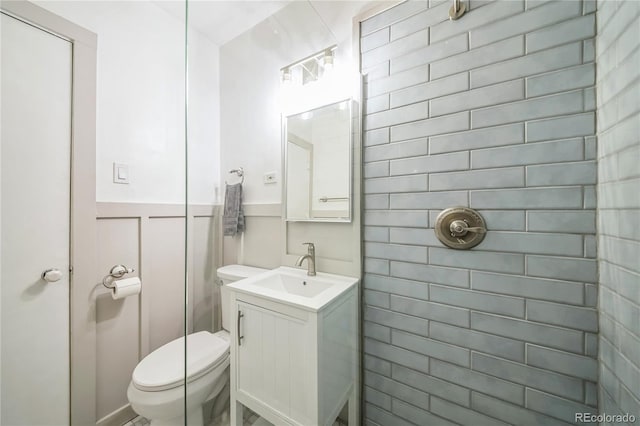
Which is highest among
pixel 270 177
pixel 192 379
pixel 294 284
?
pixel 270 177

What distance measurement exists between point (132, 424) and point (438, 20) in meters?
2.65

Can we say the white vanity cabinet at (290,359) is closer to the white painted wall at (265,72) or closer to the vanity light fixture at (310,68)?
the white painted wall at (265,72)

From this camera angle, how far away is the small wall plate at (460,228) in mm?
878

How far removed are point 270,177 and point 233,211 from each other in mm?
248

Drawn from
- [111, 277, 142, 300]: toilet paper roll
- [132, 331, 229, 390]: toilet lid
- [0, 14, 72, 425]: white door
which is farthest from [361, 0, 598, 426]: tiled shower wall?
[0, 14, 72, 425]: white door

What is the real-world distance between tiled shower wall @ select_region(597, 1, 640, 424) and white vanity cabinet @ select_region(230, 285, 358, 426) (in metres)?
0.83

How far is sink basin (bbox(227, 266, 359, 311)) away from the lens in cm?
94

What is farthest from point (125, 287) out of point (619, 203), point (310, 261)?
point (619, 203)

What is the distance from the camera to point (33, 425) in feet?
3.37

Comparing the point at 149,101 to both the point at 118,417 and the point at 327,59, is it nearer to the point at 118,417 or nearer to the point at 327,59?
the point at 327,59

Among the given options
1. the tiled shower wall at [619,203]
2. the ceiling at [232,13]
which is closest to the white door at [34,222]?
the ceiling at [232,13]

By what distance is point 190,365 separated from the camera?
3.43 feet

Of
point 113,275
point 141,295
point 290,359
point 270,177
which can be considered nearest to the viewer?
point 290,359

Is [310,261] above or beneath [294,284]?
above
